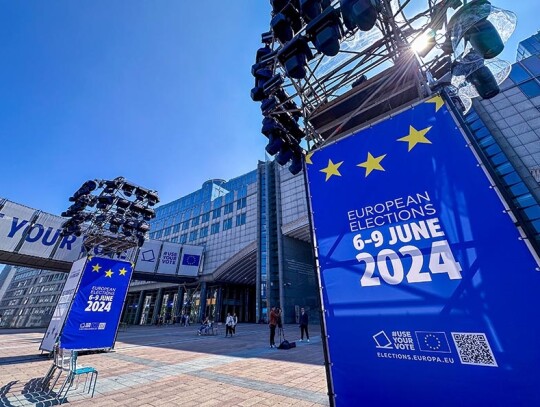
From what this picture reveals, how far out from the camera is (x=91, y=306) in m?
10.2

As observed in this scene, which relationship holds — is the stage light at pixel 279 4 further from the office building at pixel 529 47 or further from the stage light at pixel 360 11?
the office building at pixel 529 47

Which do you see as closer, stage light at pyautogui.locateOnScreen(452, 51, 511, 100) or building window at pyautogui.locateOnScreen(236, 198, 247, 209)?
stage light at pyautogui.locateOnScreen(452, 51, 511, 100)

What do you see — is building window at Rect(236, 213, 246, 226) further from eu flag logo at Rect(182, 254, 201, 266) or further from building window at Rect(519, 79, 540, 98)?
building window at Rect(519, 79, 540, 98)


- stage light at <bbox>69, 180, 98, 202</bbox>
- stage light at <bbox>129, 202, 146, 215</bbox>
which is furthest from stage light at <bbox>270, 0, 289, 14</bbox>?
stage light at <bbox>129, 202, 146, 215</bbox>

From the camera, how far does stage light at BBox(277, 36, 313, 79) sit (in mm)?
3998

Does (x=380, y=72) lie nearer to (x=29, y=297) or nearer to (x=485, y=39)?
(x=485, y=39)

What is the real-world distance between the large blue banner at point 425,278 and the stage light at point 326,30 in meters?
1.48

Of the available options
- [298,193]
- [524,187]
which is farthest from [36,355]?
[524,187]

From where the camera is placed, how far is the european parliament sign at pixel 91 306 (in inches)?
375

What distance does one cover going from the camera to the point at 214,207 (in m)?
44.4

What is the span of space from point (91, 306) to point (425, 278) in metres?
12.7

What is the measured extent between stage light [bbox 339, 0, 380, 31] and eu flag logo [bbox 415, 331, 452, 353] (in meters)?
4.05

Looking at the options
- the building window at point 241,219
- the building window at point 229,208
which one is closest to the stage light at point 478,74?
the building window at point 241,219

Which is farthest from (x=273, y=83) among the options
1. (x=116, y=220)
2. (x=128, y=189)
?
(x=116, y=220)
